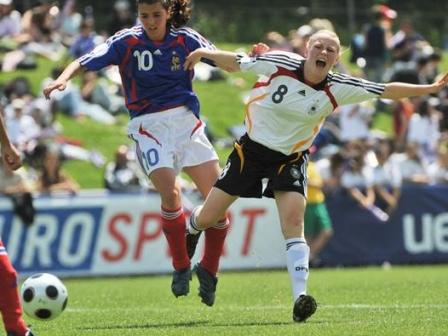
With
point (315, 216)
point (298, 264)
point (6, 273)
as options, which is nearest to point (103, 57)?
point (298, 264)

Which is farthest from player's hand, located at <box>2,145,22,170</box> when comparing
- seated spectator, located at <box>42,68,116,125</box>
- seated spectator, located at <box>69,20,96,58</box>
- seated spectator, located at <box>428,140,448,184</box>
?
seated spectator, located at <box>69,20,96,58</box>

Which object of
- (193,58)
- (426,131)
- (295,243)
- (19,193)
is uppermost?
(193,58)

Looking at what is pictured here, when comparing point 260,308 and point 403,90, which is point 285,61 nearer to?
point 403,90

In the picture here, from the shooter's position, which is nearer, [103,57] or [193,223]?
[103,57]

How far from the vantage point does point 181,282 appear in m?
10.2

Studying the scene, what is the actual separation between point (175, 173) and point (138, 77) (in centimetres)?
86

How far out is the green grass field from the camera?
8922 mm

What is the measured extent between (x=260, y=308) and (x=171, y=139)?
68.0 inches

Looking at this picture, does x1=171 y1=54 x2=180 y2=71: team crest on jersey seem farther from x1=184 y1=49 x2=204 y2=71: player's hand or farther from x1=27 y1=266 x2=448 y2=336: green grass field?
x1=27 y1=266 x2=448 y2=336: green grass field

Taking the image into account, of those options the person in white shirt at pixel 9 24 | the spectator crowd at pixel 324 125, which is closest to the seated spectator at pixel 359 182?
the spectator crowd at pixel 324 125

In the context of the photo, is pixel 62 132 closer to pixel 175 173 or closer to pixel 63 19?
pixel 63 19

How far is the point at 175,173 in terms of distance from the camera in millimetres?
10297

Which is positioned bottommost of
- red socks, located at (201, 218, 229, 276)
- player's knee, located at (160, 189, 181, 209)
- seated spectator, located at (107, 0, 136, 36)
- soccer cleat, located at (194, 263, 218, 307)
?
seated spectator, located at (107, 0, 136, 36)

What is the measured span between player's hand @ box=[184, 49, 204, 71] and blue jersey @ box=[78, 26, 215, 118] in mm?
346
